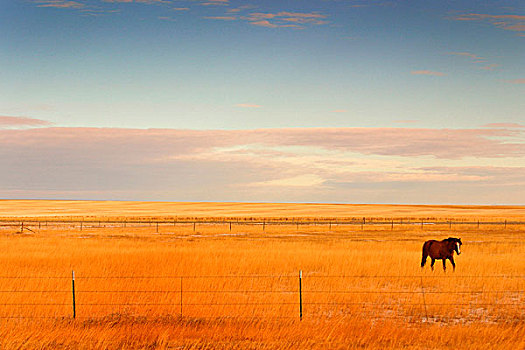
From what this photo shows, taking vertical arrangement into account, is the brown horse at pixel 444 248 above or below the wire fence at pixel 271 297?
above

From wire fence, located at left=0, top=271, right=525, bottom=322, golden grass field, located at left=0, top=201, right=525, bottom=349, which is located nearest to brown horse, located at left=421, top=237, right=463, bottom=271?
golden grass field, located at left=0, top=201, right=525, bottom=349

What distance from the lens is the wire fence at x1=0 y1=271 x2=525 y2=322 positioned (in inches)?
745

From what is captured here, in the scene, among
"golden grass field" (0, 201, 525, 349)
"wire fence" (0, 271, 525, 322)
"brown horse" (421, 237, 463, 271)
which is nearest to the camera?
"golden grass field" (0, 201, 525, 349)

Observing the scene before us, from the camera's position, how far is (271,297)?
2211 centimetres

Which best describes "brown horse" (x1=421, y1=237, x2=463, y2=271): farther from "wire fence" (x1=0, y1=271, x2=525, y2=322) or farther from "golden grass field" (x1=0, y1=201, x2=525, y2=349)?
"wire fence" (x1=0, y1=271, x2=525, y2=322)

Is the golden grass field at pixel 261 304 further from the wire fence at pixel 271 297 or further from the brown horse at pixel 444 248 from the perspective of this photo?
the brown horse at pixel 444 248

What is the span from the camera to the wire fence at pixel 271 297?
62.1 ft

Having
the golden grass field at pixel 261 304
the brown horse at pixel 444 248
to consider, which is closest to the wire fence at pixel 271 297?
the golden grass field at pixel 261 304

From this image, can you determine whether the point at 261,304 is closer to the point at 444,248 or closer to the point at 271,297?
the point at 271,297

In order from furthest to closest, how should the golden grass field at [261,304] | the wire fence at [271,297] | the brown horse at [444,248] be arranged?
1. the brown horse at [444,248]
2. the wire fence at [271,297]
3. the golden grass field at [261,304]

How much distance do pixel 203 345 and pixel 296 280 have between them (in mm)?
13308

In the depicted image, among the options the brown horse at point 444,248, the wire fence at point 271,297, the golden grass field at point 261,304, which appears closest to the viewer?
the golden grass field at point 261,304

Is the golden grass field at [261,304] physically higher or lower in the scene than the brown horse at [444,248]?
lower

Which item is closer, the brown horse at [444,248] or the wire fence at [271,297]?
the wire fence at [271,297]
